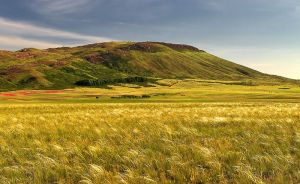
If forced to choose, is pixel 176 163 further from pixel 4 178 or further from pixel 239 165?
pixel 4 178

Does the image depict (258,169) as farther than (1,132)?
No

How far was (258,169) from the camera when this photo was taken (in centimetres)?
812

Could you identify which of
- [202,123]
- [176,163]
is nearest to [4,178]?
[176,163]

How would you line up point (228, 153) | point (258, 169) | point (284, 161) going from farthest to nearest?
point (228, 153), point (284, 161), point (258, 169)

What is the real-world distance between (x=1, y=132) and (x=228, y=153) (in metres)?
11.1

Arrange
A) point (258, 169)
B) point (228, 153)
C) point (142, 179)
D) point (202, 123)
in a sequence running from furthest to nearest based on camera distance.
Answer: point (202, 123)
point (228, 153)
point (258, 169)
point (142, 179)

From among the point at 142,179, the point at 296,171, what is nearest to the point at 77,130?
the point at 142,179

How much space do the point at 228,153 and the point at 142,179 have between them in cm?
294

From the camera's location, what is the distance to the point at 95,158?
985cm

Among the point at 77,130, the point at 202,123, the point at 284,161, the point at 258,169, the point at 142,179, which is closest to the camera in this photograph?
the point at 142,179

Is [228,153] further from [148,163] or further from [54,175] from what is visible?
[54,175]

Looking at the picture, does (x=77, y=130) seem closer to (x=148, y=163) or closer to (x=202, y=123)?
(x=202, y=123)

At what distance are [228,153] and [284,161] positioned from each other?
1.42m

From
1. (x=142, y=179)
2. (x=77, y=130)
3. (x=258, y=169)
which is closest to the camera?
(x=142, y=179)
